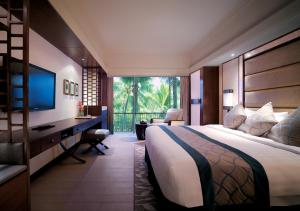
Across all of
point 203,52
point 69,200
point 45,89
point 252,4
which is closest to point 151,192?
point 69,200

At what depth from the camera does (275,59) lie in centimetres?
285

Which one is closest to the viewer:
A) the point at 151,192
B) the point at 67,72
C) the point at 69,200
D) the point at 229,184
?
the point at 229,184

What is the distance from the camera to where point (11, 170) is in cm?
147

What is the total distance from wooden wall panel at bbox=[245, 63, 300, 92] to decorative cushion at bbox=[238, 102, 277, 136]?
0.36 metres

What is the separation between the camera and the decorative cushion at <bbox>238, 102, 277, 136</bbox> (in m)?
2.42

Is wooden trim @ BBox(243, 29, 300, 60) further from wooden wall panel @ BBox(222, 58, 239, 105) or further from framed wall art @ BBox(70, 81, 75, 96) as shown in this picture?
framed wall art @ BBox(70, 81, 75, 96)

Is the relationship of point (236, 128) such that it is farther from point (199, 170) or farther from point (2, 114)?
point (2, 114)

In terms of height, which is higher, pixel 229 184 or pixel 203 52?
pixel 203 52

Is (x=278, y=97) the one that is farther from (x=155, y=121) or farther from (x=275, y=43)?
(x=155, y=121)

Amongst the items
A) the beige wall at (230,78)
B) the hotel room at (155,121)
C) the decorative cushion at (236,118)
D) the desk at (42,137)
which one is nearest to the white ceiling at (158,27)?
the hotel room at (155,121)

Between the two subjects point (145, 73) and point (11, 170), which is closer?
point (11, 170)

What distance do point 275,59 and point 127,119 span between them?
5.63 m

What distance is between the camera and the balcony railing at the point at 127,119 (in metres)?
7.53

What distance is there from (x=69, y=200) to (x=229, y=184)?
5.86 ft
